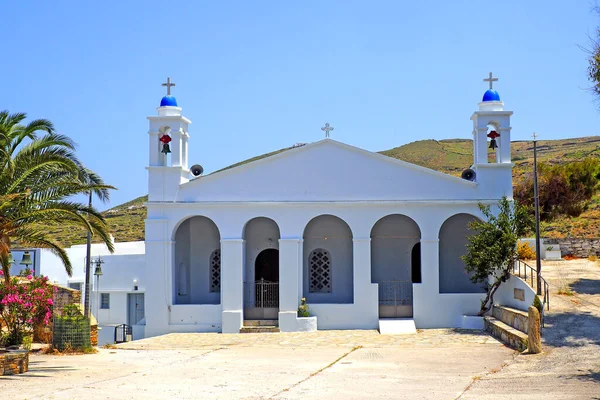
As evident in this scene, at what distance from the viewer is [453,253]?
25.8 m

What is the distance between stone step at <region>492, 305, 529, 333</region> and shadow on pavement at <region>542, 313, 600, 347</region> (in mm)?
619

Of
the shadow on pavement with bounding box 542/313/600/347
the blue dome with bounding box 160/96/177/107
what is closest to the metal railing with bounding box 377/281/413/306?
the shadow on pavement with bounding box 542/313/600/347

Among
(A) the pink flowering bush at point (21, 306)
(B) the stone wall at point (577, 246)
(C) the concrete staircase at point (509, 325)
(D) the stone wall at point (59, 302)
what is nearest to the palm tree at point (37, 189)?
(A) the pink flowering bush at point (21, 306)

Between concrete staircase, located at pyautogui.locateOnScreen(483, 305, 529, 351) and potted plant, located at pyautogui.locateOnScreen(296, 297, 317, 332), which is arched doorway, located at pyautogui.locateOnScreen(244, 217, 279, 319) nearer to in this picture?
potted plant, located at pyautogui.locateOnScreen(296, 297, 317, 332)

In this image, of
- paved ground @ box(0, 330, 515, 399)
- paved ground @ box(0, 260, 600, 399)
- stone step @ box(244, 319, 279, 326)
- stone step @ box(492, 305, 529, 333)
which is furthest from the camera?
stone step @ box(244, 319, 279, 326)

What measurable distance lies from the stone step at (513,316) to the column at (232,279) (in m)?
7.97

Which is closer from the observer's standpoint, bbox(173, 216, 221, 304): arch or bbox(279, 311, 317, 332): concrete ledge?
bbox(279, 311, 317, 332): concrete ledge

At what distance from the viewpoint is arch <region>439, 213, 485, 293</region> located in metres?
25.7

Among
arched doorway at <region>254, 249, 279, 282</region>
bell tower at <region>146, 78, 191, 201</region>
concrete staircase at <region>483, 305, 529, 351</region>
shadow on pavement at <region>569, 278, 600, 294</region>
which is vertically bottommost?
concrete staircase at <region>483, 305, 529, 351</region>

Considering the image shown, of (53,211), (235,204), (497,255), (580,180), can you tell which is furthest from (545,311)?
(580,180)

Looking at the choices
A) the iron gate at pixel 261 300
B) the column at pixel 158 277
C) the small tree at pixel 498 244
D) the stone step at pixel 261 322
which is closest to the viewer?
the small tree at pixel 498 244

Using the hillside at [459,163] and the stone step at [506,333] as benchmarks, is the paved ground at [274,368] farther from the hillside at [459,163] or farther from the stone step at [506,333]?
the hillside at [459,163]

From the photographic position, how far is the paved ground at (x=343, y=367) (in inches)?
495

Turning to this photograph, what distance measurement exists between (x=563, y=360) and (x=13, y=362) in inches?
429
